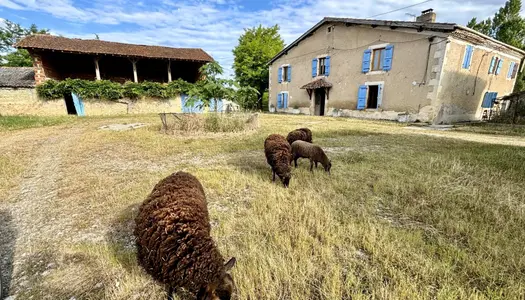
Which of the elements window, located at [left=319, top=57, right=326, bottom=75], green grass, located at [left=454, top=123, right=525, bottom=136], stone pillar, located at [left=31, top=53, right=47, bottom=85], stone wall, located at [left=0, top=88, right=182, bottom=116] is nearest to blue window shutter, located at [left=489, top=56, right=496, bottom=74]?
green grass, located at [left=454, top=123, right=525, bottom=136]

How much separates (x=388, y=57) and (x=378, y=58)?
93cm

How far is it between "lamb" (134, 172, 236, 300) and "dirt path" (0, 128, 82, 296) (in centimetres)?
133

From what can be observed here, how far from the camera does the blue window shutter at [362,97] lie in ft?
56.7

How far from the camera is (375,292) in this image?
1858 millimetres

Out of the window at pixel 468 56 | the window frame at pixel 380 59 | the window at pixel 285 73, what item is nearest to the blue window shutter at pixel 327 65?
the window frame at pixel 380 59

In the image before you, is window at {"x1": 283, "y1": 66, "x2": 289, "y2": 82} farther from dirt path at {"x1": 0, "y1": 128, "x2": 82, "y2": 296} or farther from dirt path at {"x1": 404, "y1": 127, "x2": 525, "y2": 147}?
dirt path at {"x1": 0, "y1": 128, "x2": 82, "y2": 296}

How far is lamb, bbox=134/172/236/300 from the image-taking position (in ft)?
5.59

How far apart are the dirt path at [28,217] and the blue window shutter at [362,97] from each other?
18.2 meters

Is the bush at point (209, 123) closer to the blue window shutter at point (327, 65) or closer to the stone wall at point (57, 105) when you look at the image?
the stone wall at point (57, 105)

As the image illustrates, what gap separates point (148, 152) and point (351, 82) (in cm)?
1681

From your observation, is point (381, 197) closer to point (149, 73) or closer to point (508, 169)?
point (508, 169)

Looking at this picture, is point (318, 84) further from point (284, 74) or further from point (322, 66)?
point (284, 74)

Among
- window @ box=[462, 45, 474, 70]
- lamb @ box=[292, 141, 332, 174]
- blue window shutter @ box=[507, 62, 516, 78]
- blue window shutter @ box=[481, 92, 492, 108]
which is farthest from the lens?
blue window shutter @ box=[507, 62, 516, 78]

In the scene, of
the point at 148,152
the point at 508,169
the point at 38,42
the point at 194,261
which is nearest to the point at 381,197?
the point at 194,261
